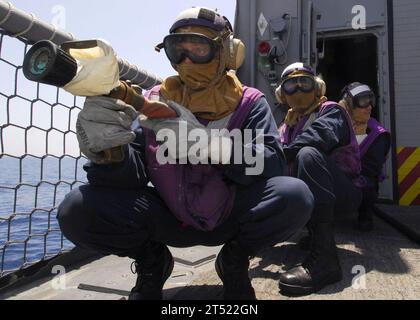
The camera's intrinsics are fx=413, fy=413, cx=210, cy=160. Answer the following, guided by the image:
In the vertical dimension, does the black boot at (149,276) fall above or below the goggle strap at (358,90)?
below

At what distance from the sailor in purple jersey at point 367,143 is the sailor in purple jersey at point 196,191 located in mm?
1372

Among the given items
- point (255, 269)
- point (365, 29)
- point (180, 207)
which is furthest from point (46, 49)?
point (365, 29)

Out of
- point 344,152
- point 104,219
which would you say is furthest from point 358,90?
point 104,219

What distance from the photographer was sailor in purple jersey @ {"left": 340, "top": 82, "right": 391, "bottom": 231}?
8.54 feet

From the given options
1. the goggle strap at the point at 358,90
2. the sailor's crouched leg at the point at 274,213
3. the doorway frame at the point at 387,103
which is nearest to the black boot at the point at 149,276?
the sailor's crouched leg at the point at 274,213

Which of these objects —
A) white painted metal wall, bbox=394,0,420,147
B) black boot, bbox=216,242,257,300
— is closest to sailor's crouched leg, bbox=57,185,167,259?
black boot, bbox=216,242,257,300

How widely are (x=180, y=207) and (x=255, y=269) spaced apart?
2.09 ft

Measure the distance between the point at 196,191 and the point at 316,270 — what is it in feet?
1.84

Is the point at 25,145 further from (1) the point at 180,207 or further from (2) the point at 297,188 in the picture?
(2) the point at 297,188

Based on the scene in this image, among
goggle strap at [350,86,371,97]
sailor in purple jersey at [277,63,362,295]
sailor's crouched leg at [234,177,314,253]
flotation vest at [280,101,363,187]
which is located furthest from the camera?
goggle strap at [350,86,371,97]

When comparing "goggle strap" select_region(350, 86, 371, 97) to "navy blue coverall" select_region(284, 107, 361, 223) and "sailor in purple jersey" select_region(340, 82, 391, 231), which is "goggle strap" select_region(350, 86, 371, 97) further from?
"navy blue coverall" select_region(284, 107, 361, 223)

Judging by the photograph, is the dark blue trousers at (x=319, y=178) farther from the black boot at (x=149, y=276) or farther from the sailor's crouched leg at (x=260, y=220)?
the black boot at (x=149, y=276)

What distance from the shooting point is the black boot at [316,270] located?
1.48 meters

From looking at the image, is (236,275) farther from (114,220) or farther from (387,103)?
(387,103)
